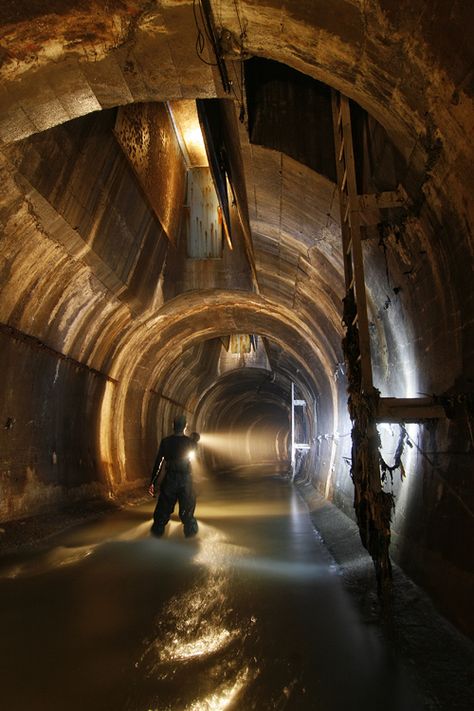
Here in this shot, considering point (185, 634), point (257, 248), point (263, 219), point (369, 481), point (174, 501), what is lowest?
point (185, 634)

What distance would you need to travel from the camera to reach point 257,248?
28.6 ft

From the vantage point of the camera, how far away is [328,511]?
10.0 m

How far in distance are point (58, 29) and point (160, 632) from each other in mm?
4658

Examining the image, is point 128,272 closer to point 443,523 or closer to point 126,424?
point 126,424

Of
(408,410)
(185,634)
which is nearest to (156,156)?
(408,410)

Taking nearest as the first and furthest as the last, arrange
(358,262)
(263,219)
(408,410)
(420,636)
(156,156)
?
(420,636) → (408,410) → (358,262) → (263,219) → (156,156)

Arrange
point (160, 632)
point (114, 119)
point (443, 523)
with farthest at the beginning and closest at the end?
point (114, 119) → point (443, 523) → point (160, 632)

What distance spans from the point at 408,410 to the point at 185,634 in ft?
7.82

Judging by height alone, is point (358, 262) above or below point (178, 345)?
below

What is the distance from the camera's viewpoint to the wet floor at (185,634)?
2838mm

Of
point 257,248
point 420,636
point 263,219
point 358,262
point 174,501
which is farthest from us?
point 257,248

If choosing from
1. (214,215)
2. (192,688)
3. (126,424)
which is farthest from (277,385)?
(192,688)

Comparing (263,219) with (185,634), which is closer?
(185,634)

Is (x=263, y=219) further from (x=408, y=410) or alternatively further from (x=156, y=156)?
(x=408, y=410)
